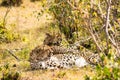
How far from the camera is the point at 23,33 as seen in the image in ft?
38.5

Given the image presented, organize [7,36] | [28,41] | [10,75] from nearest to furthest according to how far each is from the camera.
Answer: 1. [10,75]
2. [28,41]
3. [7,36]

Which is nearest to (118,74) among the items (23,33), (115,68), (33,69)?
(115,68)

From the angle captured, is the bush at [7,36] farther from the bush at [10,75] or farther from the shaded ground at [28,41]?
the bush at [10,75]

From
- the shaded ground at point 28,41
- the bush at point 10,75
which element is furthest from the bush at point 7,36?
the bush at point 10,75

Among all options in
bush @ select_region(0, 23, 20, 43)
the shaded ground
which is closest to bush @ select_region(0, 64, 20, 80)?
the shaded ground

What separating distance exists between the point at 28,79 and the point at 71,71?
102 centimetres

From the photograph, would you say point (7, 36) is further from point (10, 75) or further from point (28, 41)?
point (10, 75)

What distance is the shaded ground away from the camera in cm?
824

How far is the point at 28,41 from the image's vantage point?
35.0 ft

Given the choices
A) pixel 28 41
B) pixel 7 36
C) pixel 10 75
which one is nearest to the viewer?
pixel 10 75

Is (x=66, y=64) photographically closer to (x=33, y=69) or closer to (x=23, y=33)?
(x=33, y=69)

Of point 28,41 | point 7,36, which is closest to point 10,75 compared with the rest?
point 28,41

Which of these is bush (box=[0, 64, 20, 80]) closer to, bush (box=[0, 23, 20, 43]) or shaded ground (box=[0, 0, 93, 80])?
shaded ground (box=[0, 0, 93, 80])

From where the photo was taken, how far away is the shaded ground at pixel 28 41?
824 centimetres
